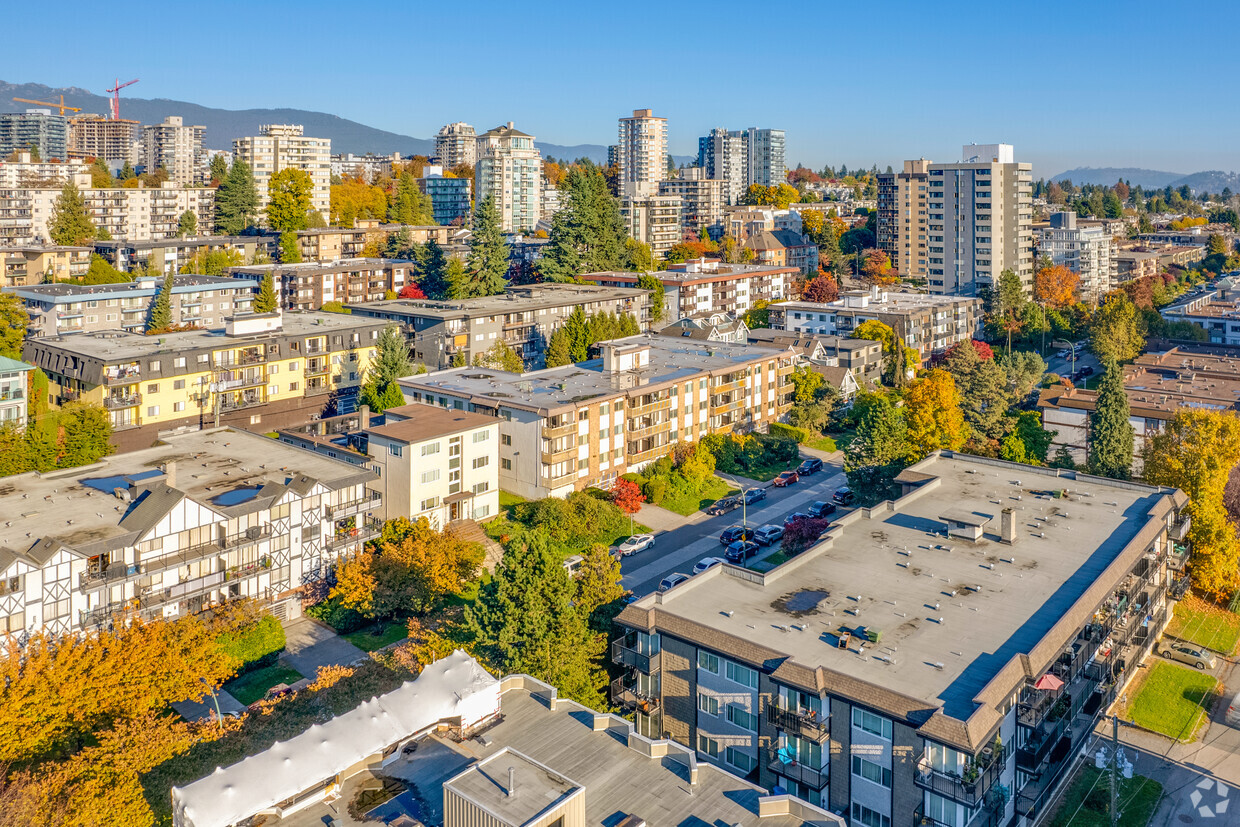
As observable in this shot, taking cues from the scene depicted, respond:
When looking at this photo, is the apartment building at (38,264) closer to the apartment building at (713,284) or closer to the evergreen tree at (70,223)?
the evergreen tree at (70,223)

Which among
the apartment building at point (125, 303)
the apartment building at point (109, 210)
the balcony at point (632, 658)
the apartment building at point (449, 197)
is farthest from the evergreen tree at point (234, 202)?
the balcony at point (632, 658)

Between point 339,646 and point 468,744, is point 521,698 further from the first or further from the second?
point 339,646

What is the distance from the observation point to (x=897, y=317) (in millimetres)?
81250

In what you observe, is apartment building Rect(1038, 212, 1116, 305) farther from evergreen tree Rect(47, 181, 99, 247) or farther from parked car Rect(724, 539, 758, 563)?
evergreen tree Rect(47, 181, 99, 247)

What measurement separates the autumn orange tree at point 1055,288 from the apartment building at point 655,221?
1688 inches

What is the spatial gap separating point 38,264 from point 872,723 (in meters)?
89.6

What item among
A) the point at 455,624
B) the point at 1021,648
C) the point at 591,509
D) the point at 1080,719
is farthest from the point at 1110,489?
the point at 455,624

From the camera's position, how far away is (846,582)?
31.0 meters

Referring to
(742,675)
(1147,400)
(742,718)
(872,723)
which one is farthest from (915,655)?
(1147,400)

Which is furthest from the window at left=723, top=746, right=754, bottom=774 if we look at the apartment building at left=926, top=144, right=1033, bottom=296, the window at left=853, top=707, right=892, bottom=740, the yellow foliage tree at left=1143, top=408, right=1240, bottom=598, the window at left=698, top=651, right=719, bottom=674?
the apartment building at left=926, top=144, right=1033, bottom=296

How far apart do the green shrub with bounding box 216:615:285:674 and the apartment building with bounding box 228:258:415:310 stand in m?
55.3

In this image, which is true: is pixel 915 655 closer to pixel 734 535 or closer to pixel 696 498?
pixel 734 535

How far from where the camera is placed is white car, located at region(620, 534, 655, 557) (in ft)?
146

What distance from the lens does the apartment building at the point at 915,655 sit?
2339 centimetres
